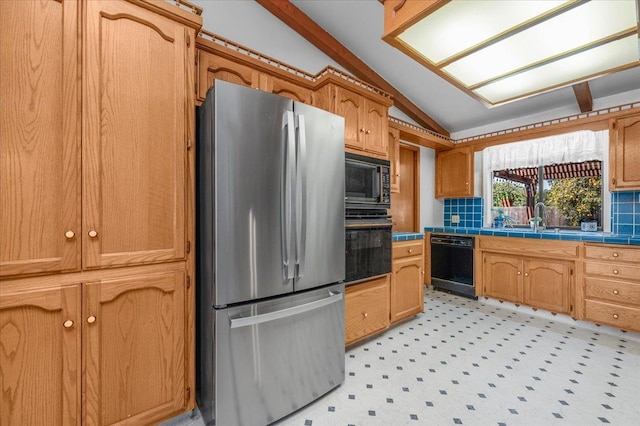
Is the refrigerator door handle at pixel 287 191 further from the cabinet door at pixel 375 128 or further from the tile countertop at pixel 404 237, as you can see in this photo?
the tile countertop at pixel 404 237

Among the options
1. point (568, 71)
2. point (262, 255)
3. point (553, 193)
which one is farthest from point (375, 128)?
point (553, 193)

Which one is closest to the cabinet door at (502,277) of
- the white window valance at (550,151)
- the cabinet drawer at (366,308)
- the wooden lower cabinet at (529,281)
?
the wooden lower cabinet at (529,281)

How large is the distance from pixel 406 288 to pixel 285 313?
1730 millimetres

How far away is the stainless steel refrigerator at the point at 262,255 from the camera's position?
1338 millimetres

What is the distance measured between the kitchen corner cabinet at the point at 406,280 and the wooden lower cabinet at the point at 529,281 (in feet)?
3.81

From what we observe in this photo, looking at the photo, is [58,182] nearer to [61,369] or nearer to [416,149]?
[61,369]

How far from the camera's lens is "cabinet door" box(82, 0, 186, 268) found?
1.22 meters

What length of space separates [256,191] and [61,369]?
1135 mm

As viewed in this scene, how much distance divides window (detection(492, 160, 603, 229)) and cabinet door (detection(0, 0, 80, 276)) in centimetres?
465

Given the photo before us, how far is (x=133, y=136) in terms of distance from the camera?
132 centimetres

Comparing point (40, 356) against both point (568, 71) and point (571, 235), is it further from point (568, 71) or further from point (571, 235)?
point (571, 235)

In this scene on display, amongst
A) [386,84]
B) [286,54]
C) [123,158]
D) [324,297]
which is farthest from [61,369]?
[386,84]

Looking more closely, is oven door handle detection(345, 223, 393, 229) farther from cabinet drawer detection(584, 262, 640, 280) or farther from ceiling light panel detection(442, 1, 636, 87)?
cabinet drawer detection(584, 262, 640, 280)

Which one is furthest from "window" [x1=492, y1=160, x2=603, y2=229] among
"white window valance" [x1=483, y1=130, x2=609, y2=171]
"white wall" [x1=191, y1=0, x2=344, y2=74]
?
"white wall" [x1=191, y1=0, x2=344, y2=74]
